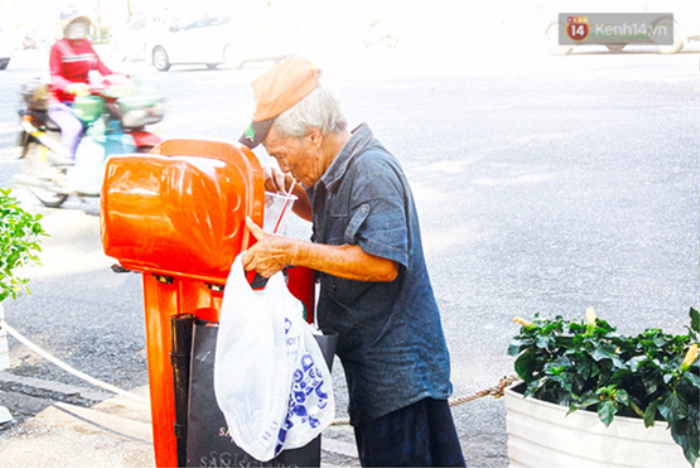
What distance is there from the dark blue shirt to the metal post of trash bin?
217mm

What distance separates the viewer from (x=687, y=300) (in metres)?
4.38

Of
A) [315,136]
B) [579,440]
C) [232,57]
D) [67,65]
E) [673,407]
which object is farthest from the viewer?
[232,57]

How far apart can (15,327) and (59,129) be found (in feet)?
9.05

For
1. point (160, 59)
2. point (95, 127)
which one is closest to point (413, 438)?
point (95, 127)

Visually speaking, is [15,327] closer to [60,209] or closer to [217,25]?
[60,209]

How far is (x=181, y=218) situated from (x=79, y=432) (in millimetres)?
1758

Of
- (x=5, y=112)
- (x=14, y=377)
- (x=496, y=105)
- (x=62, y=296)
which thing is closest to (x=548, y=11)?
(x=496, y=105)

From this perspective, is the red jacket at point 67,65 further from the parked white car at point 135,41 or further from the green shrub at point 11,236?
the parked white car at point 135,41

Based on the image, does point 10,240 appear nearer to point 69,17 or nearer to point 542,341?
point 542,341

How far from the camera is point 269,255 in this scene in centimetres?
185

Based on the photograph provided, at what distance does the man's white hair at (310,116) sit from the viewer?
6.37 feet

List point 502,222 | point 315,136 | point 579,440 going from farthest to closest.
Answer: point 502,222, point 315,136, point 579,440

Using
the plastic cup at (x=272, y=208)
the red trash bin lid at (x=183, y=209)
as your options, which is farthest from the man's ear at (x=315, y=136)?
the plastic cup at (x=272, y=208)

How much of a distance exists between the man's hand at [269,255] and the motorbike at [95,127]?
4768 millimetres
